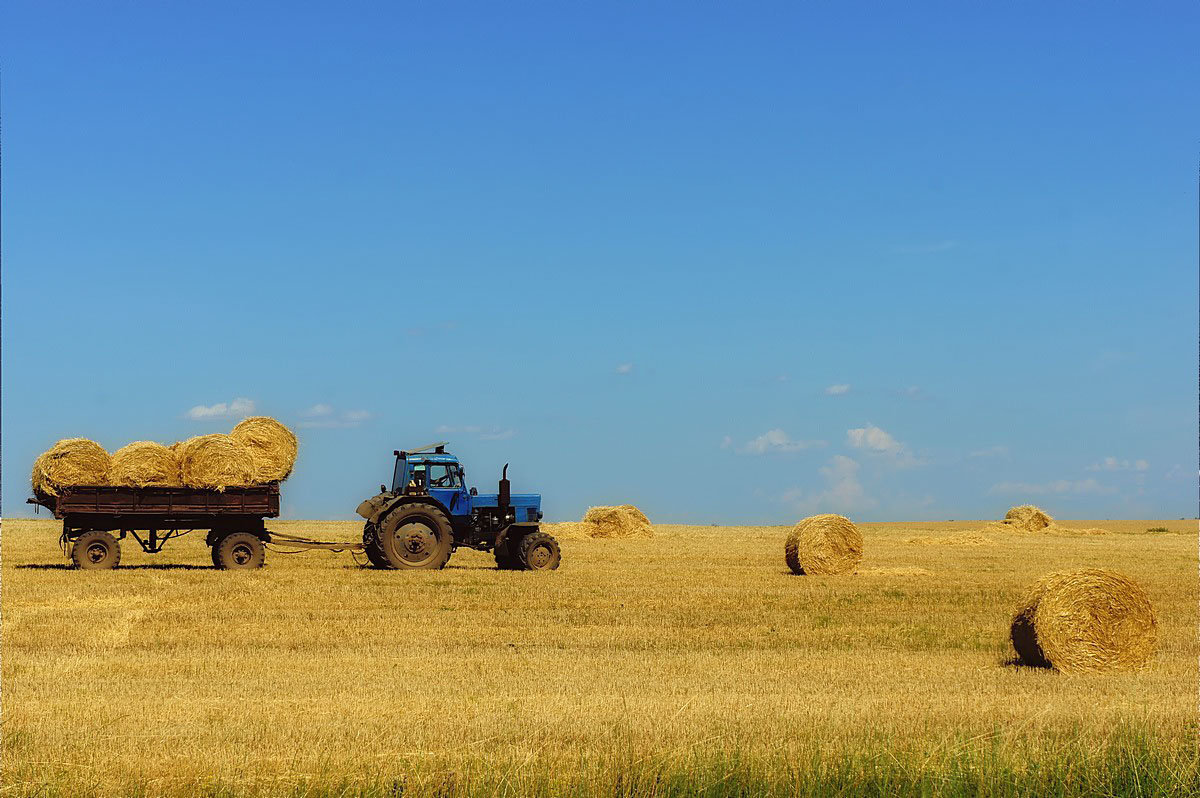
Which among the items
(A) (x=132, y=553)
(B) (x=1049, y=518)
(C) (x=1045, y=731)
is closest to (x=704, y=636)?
(C) (x=1045, y=731)

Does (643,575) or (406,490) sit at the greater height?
(406,490)

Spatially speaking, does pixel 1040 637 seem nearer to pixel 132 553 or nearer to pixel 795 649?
pixel 795 649

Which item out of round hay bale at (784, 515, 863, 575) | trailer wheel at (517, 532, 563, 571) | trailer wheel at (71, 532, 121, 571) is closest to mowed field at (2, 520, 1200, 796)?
trailer wheel at (71, 532, 121, 571)

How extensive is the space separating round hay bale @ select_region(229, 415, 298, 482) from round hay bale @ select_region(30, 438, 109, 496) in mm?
2561

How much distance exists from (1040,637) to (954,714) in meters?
4.21

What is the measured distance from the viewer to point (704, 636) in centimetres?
1584

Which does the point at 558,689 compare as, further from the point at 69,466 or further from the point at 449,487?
the point at 69,466

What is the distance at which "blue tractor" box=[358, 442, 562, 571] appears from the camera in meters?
24.1

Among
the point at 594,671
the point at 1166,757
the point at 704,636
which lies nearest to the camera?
the point at 1166,757

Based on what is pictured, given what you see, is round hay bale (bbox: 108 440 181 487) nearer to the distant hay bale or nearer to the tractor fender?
the tractor fender

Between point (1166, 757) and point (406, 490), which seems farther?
point (406, 490)

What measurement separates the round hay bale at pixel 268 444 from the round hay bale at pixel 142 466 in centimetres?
138

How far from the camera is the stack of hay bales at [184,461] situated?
23.7 metres

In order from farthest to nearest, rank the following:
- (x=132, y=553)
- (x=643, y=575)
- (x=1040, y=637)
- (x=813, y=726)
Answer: (x=132, y=553) < (x=643, y=575) < (x=1040, y=637) < (x=813, y=726)
